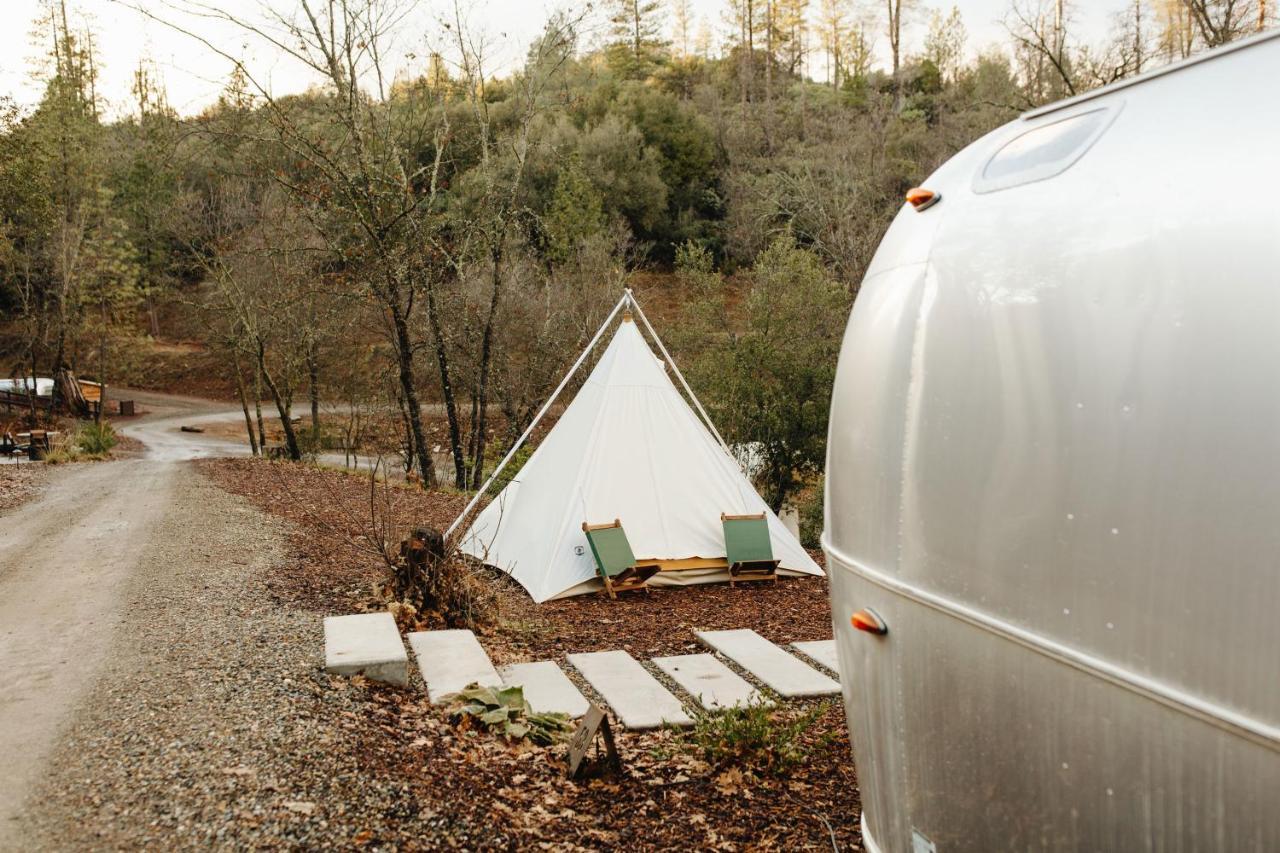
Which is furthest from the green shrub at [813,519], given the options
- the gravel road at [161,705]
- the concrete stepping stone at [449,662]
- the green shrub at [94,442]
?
the green shrub at [94,442]

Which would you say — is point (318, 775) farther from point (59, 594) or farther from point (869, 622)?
point (59, 594)

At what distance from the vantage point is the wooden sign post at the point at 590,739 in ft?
14.6

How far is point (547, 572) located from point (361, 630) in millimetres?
3407

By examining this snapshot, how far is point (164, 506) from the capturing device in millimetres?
12312

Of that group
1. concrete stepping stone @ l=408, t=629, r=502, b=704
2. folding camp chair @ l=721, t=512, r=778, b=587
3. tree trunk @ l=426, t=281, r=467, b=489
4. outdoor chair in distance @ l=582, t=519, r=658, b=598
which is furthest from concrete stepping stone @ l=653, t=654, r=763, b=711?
tree trunk @ l=426, t=281, r=467, b=489

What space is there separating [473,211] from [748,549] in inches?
414

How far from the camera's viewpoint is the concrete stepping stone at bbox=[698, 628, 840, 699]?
614 cm

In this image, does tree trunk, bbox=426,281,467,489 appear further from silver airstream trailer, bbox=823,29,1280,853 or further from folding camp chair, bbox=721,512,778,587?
silver airstream trailer, bbox=823,29,1280,853

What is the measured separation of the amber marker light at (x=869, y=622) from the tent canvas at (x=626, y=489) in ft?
21.6

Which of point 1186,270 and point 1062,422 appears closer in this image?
point 1186,270

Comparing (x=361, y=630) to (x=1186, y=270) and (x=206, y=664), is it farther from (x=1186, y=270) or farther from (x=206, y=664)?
(x=1186, y=270)

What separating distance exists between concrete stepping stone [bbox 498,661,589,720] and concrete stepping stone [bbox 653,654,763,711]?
0.71 metres

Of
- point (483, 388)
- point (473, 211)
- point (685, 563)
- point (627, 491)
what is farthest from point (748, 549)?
point (473, 211)

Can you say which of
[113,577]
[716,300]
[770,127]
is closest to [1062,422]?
[113,577]
